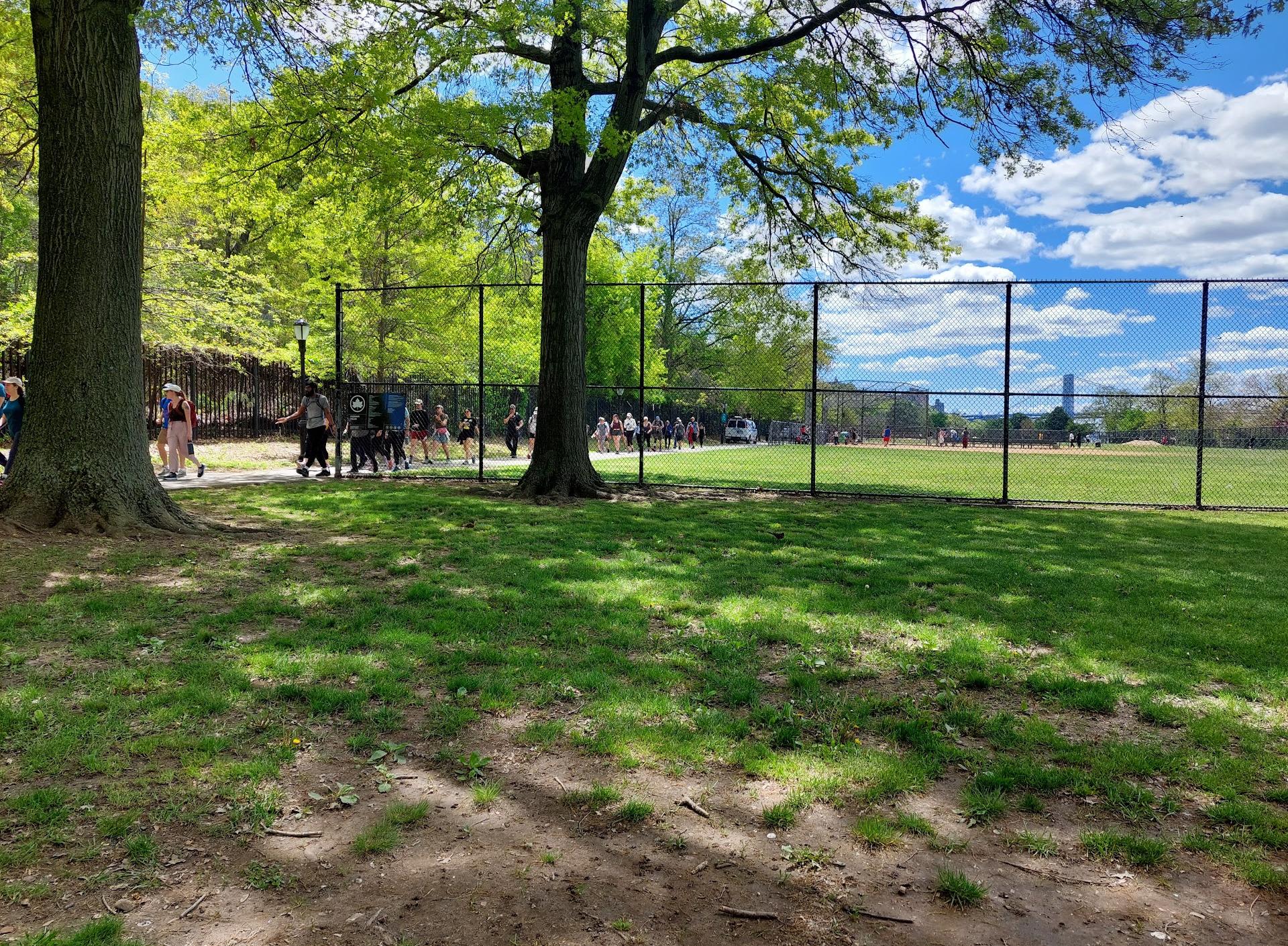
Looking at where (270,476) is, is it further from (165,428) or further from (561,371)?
(561,371)

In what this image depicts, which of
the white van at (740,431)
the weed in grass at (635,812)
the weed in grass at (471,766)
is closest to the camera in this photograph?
the weed in grass at (635,812)

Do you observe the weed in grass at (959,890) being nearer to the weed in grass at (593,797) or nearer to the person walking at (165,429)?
the weed in grass at (593,797)

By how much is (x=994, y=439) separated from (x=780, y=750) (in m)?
12.4

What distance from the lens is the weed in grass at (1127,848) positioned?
8.72 feet

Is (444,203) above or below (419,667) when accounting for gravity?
above

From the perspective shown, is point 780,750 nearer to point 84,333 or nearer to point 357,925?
point 357,925

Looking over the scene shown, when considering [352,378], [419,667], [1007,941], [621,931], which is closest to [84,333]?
[419,667]

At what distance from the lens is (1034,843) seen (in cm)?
276

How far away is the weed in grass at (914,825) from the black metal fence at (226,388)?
25.4m

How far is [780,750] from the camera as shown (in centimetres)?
346

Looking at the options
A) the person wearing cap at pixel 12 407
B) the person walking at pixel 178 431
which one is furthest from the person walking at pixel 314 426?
the person wearing cap at pixel 12 407

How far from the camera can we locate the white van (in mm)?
43406

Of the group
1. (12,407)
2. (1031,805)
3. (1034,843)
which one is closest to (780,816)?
(1034,843)

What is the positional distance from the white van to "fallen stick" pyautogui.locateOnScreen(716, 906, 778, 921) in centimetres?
4085
